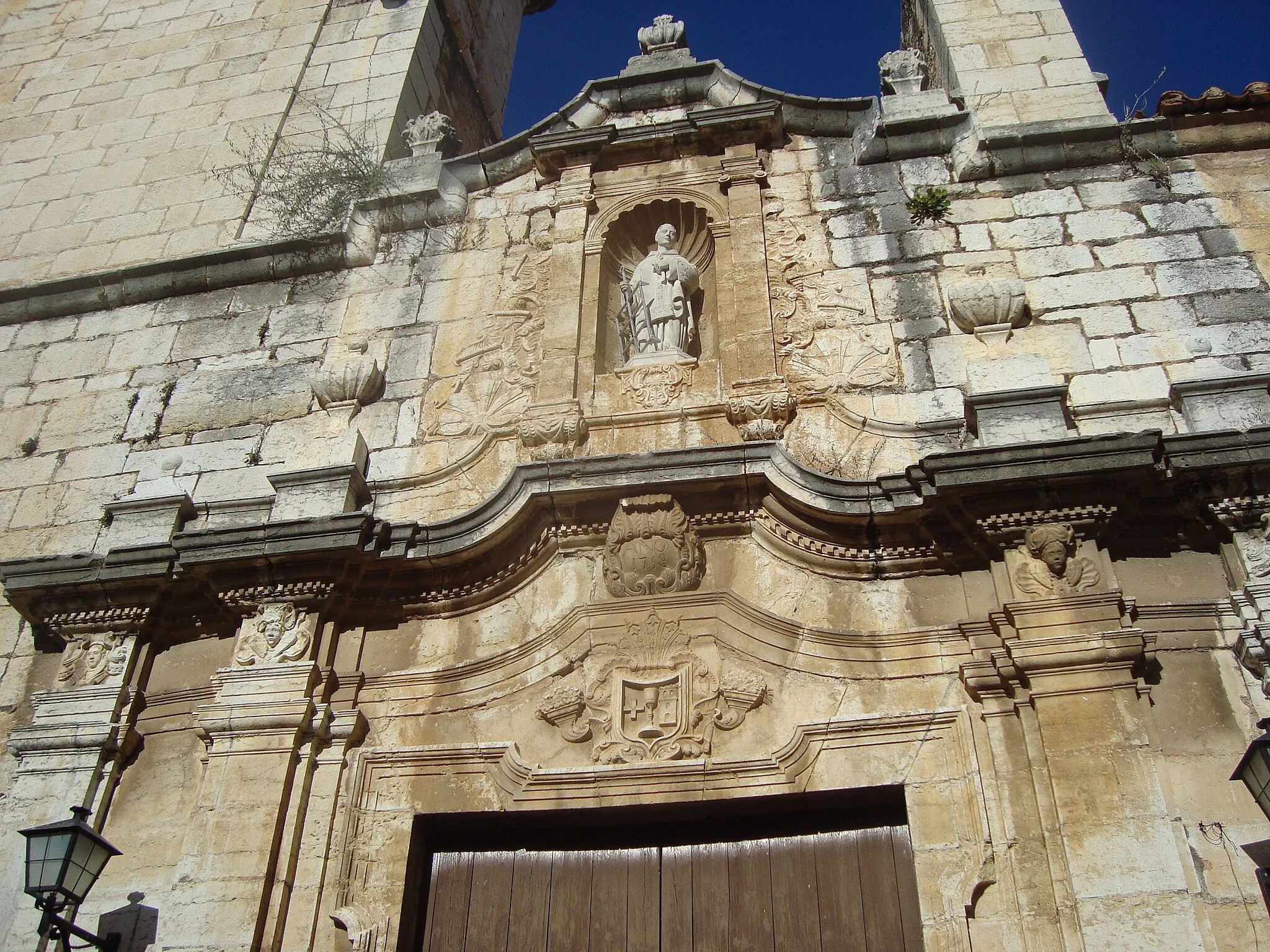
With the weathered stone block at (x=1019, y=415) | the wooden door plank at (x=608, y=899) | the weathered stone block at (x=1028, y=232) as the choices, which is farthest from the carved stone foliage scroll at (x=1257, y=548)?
Result: the wooden door plank at (x=608, y=899)

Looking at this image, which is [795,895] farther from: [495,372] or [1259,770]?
[495,372]

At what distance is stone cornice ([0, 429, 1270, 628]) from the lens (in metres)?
4.86

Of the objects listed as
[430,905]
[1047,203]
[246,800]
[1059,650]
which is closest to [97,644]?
[246,800]

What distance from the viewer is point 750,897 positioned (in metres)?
4.59

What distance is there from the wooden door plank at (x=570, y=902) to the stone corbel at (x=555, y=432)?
76.7 inches

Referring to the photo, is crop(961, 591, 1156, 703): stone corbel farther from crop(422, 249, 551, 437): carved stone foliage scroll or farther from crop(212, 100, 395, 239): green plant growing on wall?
crop(212, 100, 395, 239): green plant growing on wall

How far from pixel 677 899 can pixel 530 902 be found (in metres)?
0.61

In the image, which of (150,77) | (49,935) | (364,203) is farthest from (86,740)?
(150,77)

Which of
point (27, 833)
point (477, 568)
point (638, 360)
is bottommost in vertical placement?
point (27, 833)

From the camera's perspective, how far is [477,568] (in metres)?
5.48

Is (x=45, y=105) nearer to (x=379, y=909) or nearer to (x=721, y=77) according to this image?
(x=721, y=77)

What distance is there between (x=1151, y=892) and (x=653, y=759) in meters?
1.90

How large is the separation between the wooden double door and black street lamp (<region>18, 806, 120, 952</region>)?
1.34 meters

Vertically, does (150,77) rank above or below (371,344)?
above
